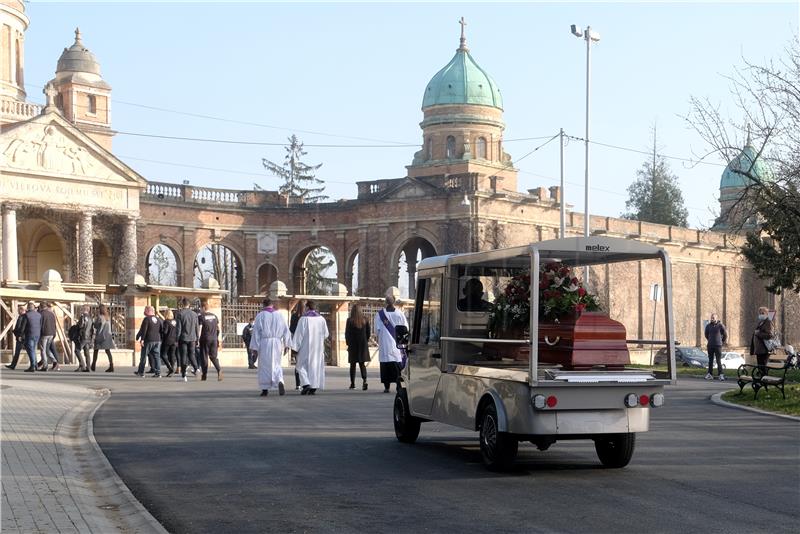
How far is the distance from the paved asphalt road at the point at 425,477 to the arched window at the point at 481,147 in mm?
47650

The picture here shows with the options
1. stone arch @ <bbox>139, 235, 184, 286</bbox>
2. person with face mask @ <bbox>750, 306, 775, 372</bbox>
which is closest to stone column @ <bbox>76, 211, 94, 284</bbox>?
stone arch @ <bbox>139, 235, 184, 286</bbox>

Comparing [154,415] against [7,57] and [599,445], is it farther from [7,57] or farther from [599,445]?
[7,57]

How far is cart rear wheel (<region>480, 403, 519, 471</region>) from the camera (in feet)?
36.6

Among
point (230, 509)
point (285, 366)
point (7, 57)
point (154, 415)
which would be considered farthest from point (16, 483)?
point (7, 57)

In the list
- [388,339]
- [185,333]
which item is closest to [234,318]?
[185,333]

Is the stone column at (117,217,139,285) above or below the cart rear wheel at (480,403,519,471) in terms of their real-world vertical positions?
above

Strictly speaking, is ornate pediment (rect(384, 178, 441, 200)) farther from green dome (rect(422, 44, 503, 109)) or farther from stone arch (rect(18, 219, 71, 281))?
stone arch (rect(18, 219, 71, 281))

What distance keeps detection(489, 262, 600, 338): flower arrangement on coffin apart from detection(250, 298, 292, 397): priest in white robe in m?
10.2

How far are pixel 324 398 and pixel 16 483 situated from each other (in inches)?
459

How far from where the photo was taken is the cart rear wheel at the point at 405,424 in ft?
45.4

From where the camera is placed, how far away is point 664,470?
11500mm

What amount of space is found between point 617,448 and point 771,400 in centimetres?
1043

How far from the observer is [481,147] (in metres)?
65.1

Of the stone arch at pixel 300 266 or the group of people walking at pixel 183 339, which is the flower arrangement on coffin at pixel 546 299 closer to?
the group of people walking at pixel 183 339
